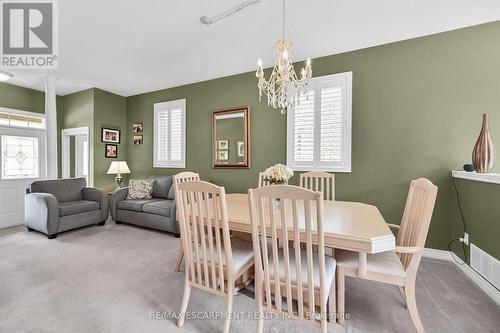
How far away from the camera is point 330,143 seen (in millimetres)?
3166

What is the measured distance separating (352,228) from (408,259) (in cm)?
51

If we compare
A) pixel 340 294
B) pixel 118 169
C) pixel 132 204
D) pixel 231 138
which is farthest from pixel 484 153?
pixel 118 169

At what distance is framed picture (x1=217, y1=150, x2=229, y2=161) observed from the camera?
13.3 feet

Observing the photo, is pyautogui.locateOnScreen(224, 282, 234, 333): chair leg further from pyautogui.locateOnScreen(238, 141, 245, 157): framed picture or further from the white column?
the white column

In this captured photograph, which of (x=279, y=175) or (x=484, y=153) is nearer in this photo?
(x=279, y=175)

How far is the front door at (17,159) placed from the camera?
158 inches

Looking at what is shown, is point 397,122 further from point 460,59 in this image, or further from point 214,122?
point 214,122

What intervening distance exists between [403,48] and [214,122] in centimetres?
307

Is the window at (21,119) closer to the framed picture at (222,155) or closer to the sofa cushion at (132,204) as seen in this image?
the sofa cushion at (132,204)

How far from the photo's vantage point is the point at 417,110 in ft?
8.96

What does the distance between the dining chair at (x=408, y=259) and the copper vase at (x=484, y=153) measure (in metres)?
0.97

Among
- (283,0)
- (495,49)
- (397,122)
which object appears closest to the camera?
(283,0)

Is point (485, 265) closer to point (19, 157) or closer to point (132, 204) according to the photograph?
→ point (132, 204)

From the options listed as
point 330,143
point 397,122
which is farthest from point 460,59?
point 330,143
